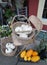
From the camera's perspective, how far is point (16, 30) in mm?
3252

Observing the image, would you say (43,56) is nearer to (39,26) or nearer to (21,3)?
(39,26)

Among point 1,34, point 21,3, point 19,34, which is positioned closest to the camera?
point 19,34

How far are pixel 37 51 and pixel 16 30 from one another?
0.56m

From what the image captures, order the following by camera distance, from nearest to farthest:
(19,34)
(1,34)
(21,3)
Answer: (19,34), (1,34), (21,3)

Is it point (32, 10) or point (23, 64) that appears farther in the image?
point (32, 10)

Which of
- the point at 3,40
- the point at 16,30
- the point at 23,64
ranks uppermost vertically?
the point at 16,30

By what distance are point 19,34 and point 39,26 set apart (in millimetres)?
343

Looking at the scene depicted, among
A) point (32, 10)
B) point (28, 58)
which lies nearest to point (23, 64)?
point (28, 58)

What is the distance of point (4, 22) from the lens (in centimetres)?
470

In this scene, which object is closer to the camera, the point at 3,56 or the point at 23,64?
the point at 23,64

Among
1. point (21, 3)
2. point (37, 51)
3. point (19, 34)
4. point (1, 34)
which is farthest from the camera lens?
point (21, 3)

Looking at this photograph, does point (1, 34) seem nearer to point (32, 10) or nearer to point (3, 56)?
point (3, 56)

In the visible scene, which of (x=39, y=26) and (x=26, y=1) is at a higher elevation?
(x=26, y=1)

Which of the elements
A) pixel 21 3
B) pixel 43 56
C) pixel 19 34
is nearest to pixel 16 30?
pixel 19 34
